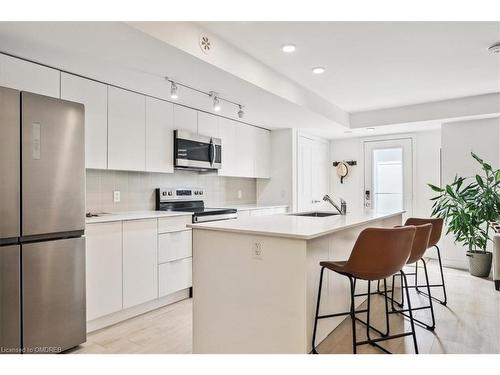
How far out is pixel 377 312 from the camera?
123 inches

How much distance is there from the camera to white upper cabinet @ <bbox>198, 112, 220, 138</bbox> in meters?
4.16

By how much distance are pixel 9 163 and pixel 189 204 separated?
2.34 m

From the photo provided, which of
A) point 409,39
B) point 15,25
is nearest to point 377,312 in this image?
Result: point 409,39

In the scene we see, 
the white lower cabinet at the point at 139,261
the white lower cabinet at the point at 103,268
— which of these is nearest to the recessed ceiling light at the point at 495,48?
the white lower cabinet at the point at 139,261

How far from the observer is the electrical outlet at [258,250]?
216 centimetres

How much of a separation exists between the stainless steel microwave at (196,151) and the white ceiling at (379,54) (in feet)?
4.19

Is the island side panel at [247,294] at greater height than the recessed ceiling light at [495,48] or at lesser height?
lesser

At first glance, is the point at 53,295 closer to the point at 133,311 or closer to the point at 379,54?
the point at 133,311

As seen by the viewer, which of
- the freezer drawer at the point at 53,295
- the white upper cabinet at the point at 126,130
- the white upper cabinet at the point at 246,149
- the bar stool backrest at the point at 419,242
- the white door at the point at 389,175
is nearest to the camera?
the freezer drawer at the point at 53,295

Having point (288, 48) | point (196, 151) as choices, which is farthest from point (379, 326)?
point (196, 151)

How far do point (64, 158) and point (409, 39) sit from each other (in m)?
2.68

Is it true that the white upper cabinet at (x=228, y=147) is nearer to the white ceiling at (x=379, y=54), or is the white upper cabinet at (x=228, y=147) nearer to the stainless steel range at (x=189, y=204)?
the stainless steel range at (x=189, y=204)

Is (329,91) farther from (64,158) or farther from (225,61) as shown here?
(64,158)

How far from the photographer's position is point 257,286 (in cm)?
217
